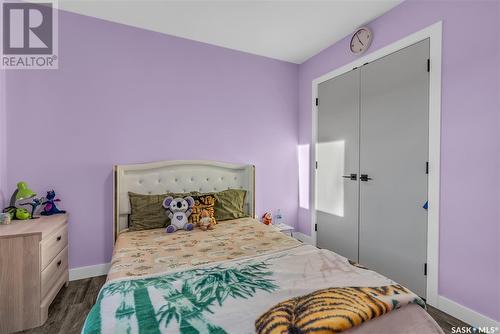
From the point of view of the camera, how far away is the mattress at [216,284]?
980 millimetres

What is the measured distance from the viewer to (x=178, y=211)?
2.47m

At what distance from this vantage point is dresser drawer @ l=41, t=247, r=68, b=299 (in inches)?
74.1

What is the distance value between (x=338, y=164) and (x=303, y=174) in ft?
2.18

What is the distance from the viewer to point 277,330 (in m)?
0.88

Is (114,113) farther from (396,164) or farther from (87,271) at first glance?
(396,164)

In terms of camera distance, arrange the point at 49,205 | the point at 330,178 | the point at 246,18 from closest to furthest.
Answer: the point at 49,205, the point at 246,18, the point at 330,178

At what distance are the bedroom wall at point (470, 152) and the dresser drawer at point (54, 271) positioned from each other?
10.1 ft

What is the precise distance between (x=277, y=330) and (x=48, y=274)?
1961 mm

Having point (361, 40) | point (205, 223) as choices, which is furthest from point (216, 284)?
point (361, 40)

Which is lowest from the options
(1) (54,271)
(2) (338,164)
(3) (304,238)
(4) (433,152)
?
(3) (304,238)

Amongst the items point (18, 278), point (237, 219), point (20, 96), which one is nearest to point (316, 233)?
point (237, 219)

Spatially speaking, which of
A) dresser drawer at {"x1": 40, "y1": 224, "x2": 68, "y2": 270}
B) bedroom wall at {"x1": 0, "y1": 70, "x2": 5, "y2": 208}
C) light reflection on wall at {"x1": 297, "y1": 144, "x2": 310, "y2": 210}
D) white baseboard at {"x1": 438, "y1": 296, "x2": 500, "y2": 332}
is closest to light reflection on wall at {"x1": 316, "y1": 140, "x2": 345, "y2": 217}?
light reflection on wall at {"x1": 297, "y1": 144, "x2": 310, "y2": 210}

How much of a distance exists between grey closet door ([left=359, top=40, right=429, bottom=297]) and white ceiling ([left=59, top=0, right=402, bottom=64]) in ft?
1.82

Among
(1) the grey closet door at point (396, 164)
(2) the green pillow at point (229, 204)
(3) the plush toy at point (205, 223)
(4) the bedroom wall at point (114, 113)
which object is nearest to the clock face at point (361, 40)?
(1) the grey closet door at point (396, 164)
